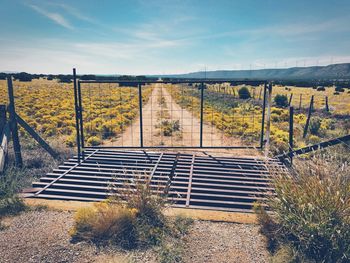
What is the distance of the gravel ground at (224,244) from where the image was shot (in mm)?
3207

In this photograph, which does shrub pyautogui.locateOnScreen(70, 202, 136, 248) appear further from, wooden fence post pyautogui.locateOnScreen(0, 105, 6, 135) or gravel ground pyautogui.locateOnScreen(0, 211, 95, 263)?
wooden fence post pyautogui.locateOnScreen(0, 105, 6, 135)

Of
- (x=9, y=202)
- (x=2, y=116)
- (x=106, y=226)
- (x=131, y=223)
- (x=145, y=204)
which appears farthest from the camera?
(x=2, y=116)

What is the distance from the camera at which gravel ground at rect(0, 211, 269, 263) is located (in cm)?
318

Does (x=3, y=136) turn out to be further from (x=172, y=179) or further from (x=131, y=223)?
(x=131, y=223)

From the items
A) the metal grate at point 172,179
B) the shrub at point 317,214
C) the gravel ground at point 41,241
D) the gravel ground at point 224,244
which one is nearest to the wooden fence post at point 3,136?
the metal grate at point 172,179

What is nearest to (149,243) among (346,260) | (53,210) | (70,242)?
(70,242)

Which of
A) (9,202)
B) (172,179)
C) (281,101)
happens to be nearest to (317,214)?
(172,179)

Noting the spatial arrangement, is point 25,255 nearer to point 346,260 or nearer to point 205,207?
point 205,207

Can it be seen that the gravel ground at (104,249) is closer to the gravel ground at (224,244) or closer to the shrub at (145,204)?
the gravel ground at (224,244)

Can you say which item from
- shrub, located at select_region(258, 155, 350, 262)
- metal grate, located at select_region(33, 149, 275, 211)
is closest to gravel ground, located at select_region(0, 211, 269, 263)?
shrub, located at select_region(258, 155, 350, 262)

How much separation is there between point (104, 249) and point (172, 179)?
2459mm

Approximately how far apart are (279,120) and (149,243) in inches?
626

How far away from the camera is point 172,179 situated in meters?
5.61

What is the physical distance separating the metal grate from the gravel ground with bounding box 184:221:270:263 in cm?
→ 52
